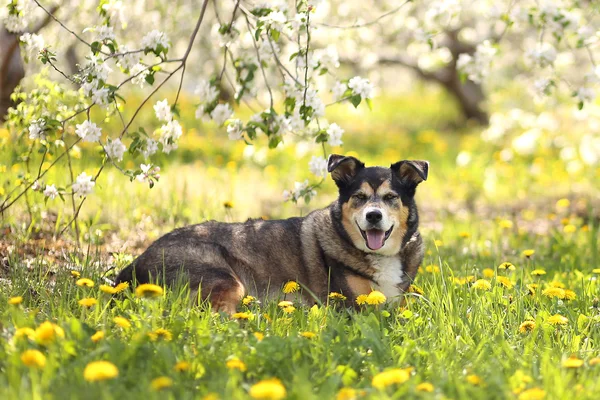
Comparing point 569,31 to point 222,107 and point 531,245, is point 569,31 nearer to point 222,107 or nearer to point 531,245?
point 531,245

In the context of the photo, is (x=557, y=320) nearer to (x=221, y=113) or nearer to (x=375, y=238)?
(x=375, y=238)

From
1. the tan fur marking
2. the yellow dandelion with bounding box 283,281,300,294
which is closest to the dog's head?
the tan fur marking

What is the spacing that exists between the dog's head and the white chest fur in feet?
0.19

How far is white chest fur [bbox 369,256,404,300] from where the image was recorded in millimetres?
5059

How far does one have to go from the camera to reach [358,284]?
5.07 m

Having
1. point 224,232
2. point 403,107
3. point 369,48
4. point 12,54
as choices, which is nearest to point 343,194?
point 224,232

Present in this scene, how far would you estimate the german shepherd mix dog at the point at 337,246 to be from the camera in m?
4.94

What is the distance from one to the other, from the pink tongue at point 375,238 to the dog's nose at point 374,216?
0.51 feet

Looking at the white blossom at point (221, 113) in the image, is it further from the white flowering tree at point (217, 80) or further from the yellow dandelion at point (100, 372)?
the yellow dandelion at point (100, 372)

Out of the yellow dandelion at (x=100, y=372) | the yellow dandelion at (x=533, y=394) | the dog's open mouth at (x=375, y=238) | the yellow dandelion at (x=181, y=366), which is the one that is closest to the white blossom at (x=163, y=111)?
the dog's open mouth at (x=375, y=238)

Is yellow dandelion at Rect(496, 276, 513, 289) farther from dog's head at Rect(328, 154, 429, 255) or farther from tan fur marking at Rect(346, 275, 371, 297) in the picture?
tan fur marking at Rect(346, 275, 371, 297)

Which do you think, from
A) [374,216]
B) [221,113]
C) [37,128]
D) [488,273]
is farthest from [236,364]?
[488,273]

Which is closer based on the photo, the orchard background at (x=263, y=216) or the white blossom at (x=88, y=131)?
the orchard background at (x=263, y=216)

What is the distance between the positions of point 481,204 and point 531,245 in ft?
9.35
